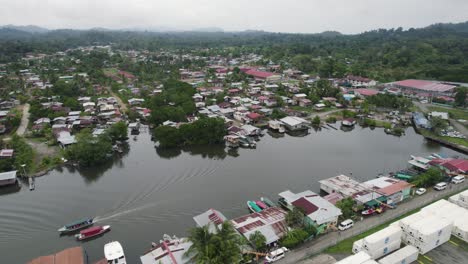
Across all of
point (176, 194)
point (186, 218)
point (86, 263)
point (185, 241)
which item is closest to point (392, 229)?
point (185, 241)

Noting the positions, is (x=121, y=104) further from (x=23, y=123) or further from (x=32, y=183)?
(x=32, y=183)

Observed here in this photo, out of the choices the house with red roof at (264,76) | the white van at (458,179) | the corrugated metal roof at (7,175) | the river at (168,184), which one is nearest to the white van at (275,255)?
the river at (168,184)

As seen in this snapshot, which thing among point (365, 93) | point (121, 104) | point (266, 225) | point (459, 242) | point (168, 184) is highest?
point (365, 93)

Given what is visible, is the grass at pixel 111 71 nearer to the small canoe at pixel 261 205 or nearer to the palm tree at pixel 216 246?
the small canoe at pixel 261 205

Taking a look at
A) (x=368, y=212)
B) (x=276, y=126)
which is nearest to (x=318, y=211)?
(x=368, y=212)

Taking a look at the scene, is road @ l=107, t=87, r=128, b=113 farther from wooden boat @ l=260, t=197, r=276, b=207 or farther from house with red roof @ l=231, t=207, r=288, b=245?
house with red roof @ l=231, t=207, r=288, b=245

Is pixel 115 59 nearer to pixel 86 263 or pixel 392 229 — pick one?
pixel 86 263

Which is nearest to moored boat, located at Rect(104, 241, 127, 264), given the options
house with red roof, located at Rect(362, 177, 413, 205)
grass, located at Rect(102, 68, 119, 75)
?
house with red roof, located at Rect(362, 177, 413, 205)
